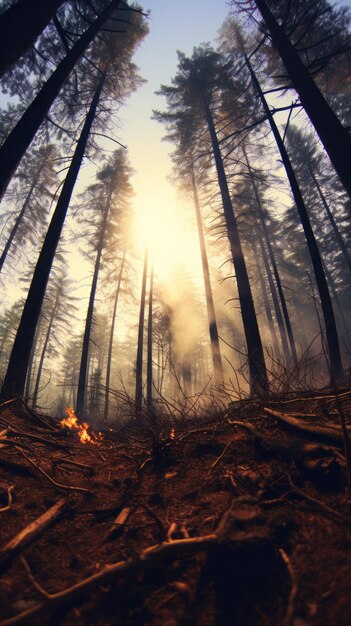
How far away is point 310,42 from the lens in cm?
913

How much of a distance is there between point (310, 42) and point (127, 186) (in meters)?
11.3

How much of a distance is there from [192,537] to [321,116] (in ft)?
18.3

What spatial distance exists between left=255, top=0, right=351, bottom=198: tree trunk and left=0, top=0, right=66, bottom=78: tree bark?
4057mm

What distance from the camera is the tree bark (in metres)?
3.22

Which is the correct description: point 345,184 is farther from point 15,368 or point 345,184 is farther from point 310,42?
point 310,42

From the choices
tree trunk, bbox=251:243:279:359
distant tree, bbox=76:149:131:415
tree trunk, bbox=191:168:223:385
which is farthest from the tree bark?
tree trunk, bbox=251:243:279:359

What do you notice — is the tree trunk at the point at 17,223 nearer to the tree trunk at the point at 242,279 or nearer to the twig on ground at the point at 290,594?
the tree trunk at the point at 242,279

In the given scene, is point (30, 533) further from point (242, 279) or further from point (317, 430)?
point (242, 279)

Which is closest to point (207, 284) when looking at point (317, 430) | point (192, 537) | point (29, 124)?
point (29, 124)

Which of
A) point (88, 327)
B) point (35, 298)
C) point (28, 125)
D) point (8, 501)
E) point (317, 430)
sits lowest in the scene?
point (8, 501)

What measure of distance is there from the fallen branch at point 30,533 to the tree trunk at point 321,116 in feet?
15.3

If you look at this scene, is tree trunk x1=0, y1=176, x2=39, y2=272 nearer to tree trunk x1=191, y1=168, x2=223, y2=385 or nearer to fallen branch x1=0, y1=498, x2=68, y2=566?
tree trunk x1=191, y1=168, x2=223, y2=385

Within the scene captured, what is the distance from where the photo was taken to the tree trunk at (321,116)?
374 centimetres

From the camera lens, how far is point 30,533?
141 centimetres
